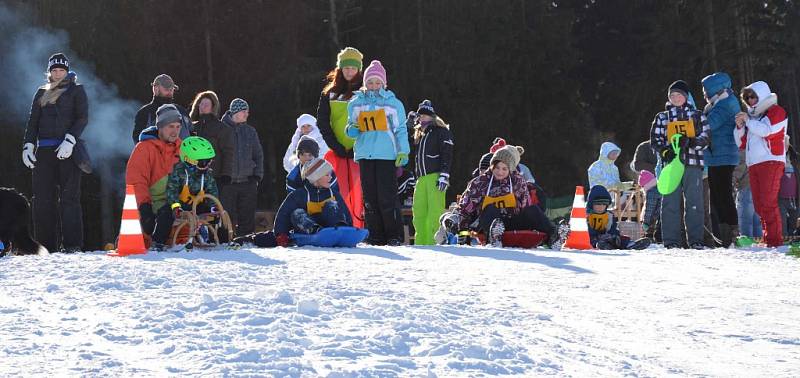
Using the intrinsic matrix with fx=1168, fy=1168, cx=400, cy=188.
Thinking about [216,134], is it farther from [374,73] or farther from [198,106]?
[374,73]

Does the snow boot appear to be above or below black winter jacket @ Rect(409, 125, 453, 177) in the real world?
below

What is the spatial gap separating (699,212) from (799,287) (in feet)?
12.2

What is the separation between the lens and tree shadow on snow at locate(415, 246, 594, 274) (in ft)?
27.7

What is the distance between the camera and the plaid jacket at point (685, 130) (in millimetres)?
10984

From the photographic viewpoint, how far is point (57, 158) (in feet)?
35.6

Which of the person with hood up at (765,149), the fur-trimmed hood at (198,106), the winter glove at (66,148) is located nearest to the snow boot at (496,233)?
the person with hood up at (765,149)

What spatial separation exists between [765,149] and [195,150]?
5.28m

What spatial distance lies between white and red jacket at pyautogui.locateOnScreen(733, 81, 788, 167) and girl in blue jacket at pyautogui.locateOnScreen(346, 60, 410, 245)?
3.25 meters

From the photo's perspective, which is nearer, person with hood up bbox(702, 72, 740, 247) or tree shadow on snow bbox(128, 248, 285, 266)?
tree shadow on snow bbox(128, 248, 285, 266)

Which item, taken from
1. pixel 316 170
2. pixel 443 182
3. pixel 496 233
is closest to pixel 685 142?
pixel 496 233

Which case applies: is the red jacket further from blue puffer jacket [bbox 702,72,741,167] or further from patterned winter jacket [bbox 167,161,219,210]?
blue puffer jacket [bbox 702,72,741,167]

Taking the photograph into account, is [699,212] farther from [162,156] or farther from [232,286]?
[232,286]

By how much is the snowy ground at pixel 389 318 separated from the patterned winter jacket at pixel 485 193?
3003mm

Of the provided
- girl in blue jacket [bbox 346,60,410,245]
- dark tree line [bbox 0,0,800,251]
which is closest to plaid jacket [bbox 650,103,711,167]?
girl in blue jacket [bbox 346,60,410,245]
